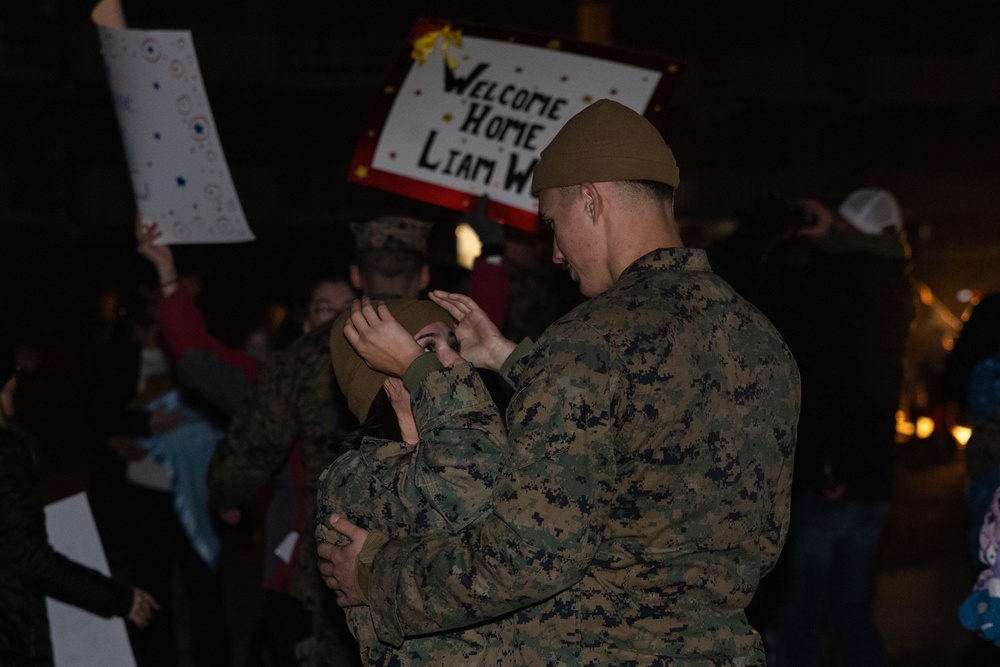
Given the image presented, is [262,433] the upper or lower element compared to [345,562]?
lower

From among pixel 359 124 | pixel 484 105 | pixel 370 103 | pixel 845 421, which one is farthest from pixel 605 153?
pixel 359 124

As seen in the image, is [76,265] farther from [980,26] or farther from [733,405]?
[733,405]

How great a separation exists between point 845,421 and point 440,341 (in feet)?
9.11

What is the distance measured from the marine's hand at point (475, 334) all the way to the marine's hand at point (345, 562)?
0.56 metres

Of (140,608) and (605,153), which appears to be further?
(140,608)

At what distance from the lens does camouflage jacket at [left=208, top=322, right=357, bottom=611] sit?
3.72 metres

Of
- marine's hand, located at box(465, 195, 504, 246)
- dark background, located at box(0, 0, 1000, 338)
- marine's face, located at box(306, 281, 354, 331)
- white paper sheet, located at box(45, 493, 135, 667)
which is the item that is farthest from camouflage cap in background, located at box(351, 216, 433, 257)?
dark background, located at box(0, 0, 1000, 338)

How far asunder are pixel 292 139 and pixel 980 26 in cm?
1891

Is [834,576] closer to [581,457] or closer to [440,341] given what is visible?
[440,341]

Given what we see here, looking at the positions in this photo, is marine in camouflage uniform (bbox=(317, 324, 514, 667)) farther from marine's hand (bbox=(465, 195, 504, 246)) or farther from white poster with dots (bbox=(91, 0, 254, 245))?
white poster with dots (bbox=(91, 0, 254, 245))

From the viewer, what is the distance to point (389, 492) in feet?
7.16

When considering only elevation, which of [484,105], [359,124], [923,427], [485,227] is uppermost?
[484,105]

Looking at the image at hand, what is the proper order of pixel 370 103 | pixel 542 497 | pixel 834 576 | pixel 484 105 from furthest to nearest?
pixel 370 103
pixel 834 576
pixel 484 105
pixel 542 497

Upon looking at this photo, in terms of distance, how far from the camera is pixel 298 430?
3.80m
